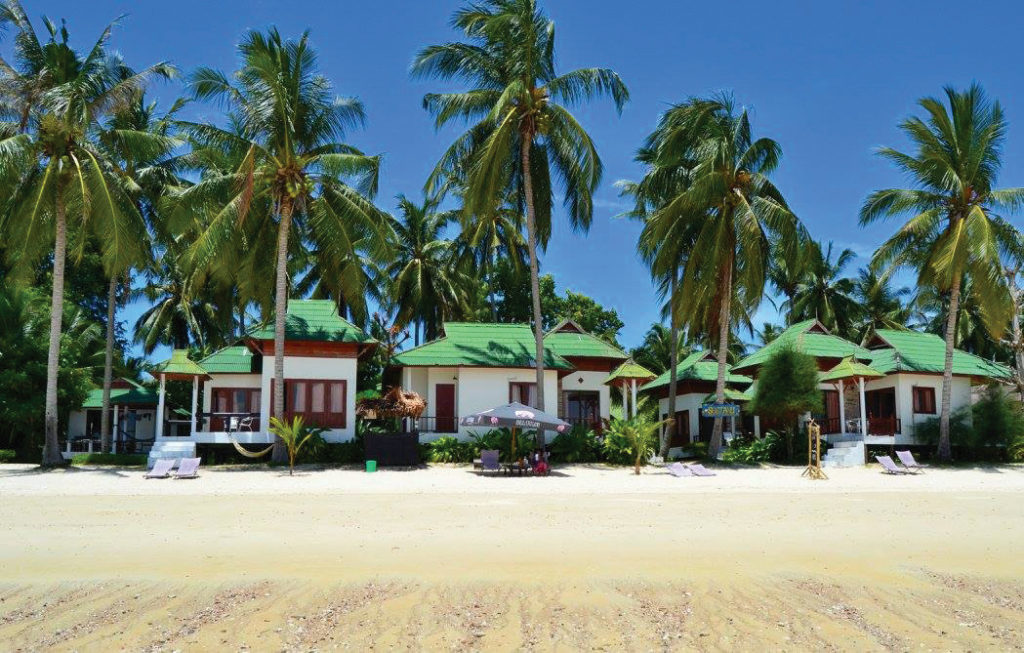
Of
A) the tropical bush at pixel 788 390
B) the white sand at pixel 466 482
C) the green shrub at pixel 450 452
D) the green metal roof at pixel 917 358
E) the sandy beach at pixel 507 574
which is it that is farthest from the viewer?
the green metal roof at pixel 917 358

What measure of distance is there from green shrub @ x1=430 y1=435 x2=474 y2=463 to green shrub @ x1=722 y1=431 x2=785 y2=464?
27.6ft

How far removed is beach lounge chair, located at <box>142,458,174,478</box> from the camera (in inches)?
801

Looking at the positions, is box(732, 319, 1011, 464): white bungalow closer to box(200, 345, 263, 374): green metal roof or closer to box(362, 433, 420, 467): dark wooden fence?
box(362, 433, 420, 467): dark wooden fence

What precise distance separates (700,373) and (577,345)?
6.12 meters

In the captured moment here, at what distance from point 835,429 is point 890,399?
2.18 metres

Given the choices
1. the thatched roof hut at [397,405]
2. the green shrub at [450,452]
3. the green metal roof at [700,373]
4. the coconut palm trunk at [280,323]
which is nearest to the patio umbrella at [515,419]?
the green shrub at [450,452]

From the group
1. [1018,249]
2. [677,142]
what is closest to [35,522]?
[677,142]

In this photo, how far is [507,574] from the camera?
370 inches

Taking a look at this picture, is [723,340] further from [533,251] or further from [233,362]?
[233,362]

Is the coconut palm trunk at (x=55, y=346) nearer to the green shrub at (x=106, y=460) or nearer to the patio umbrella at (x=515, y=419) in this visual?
the green shrub at (x=106, y=460)

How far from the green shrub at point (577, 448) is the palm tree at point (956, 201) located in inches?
434

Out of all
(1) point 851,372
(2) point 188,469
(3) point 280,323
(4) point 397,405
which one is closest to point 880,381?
(1) point 851,372

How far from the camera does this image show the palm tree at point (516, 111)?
81.1 ft

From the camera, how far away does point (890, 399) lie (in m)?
29.6
